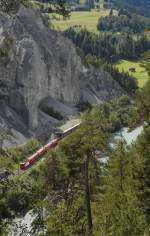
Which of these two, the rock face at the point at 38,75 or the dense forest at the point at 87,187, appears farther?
the rock face at the point at 38,75

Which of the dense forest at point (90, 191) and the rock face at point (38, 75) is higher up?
the dense forest at point (90, 191)

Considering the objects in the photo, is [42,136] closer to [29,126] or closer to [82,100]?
[29,126]

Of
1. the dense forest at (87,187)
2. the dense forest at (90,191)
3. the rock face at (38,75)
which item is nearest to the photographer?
the dense forest at (87,187)

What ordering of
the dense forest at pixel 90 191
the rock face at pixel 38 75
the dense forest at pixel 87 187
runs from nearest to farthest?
the dense forest at pixel 87 187 < the dense forest at pixel 90 191 < the rock face at pixel 38 75

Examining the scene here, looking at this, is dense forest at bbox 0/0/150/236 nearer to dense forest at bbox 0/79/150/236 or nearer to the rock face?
dense forest at bbox 0/79/150/236

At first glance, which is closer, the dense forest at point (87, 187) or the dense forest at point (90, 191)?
the dense forest at point (87, 187)

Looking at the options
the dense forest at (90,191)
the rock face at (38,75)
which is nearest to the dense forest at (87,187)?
the dense forest at (90,191)

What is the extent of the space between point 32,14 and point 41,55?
1902 centimetres

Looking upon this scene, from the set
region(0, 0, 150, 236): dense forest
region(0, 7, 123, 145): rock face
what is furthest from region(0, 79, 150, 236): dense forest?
region(0, 7, 123, 145): rock face

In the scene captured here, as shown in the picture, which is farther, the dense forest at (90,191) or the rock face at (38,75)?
the rock face at (38,75)

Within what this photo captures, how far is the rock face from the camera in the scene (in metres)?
122

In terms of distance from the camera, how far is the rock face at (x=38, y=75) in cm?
12244

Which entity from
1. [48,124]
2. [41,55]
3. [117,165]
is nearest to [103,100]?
[41,55]

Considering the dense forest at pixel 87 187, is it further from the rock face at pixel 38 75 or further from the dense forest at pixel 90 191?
the rock face at pixel 38 75
